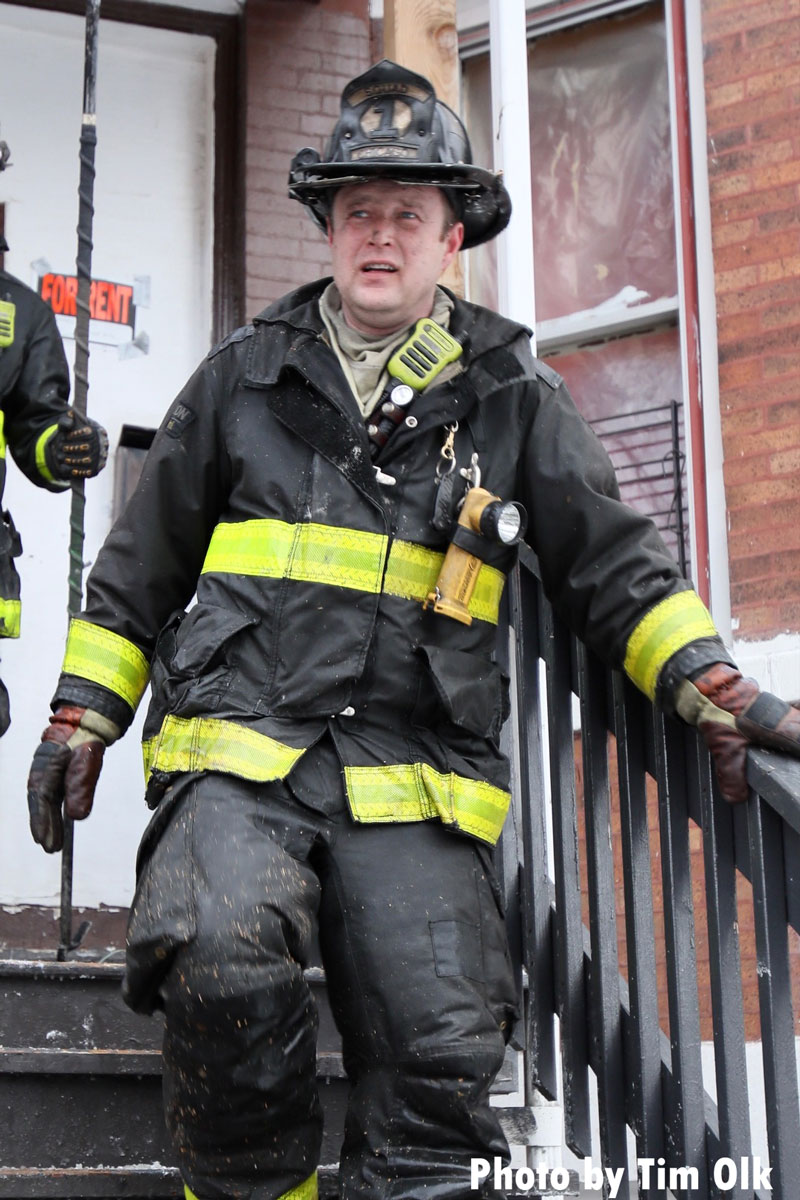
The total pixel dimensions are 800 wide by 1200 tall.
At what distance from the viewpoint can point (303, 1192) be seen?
2.77 meters

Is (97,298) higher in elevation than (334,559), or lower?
higher

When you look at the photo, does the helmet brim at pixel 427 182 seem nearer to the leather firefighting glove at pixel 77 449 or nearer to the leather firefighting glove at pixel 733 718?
the leather firefighting glove at pixel 733 718

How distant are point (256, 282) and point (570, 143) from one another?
139cm

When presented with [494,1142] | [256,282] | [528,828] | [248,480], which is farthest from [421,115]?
[256,282]

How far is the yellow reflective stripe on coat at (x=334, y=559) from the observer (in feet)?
9.86

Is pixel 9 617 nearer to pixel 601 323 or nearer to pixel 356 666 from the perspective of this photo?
pixel 356 666

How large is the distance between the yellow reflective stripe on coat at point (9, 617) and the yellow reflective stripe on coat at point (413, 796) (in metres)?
1.95

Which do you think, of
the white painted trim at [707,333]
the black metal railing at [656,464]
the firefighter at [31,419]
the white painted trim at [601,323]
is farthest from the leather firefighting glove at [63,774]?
the white painted trim at [601,323]

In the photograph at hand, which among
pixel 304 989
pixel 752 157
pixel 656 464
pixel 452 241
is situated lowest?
pixel 304 989

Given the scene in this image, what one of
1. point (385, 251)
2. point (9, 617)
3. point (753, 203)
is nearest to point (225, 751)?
point (385, 251)

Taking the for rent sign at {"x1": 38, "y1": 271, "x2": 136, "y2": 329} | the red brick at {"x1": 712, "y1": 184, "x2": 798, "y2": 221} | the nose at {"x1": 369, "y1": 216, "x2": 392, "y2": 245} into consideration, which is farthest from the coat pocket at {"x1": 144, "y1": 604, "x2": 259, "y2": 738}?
the red brick at {"x1": 712, "y1": 184, "x2": 798, "y2": 221}

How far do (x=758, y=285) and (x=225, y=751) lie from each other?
11.0 feet

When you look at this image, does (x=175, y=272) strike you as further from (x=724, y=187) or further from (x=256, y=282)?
Result: (x=724, y=187)

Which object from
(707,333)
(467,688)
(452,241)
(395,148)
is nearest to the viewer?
(467,688)
